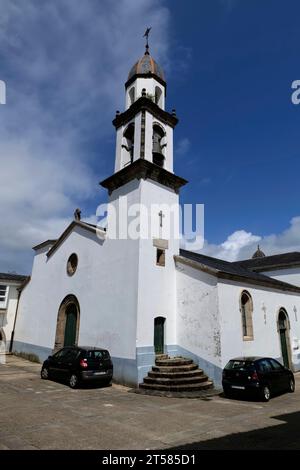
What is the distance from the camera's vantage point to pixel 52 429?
→ 6.85m

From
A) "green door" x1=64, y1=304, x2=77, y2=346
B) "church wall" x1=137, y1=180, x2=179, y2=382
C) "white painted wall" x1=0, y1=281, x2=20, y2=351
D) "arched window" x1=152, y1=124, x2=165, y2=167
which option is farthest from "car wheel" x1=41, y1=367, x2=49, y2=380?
"arched window" x1=152, y1=124, x2=165, y2=167

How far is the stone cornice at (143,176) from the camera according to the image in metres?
15.3

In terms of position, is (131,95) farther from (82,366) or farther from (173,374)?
(173,374)

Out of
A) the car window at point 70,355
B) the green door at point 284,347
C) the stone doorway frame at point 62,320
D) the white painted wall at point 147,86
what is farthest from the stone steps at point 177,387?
the white painted wall at point 147,86

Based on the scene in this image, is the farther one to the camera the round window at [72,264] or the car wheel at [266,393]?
the round window at [72,264]

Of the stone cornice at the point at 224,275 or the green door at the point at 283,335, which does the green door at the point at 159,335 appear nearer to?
the stone cornice at the point at 224,275

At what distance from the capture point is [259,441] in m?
6.28

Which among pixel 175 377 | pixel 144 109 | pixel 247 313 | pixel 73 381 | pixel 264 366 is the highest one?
pixel 144 109

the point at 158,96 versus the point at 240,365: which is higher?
the point at 158,96

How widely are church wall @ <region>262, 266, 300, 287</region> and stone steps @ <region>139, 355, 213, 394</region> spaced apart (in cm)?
1640

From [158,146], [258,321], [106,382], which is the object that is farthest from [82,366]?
[158,146]

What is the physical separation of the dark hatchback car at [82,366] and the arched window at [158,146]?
9.89 metres

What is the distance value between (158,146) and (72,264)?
8325mm
